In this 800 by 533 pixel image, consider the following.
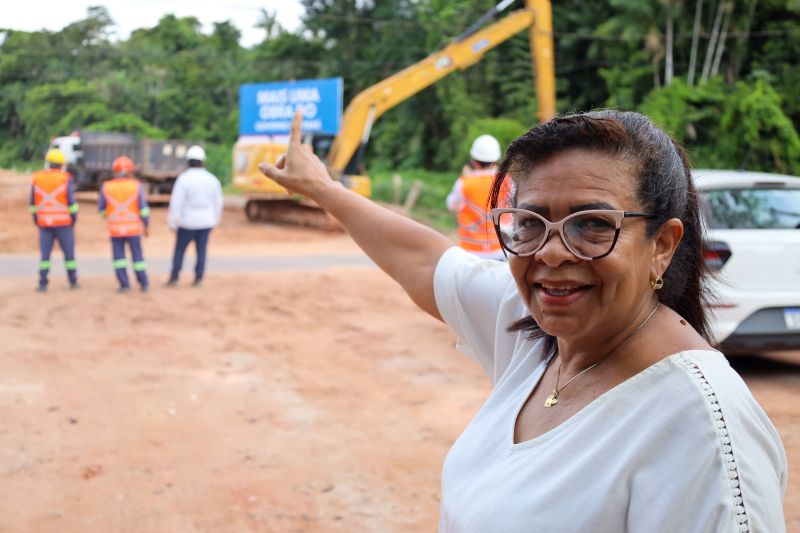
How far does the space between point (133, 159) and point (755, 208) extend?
24540 mm

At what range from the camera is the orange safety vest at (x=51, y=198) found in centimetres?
1170

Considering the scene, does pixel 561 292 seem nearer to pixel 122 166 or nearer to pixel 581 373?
pixel 581 373

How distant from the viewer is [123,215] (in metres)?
11.7

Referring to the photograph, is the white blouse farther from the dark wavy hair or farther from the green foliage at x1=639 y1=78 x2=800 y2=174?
the green foliage at x1=639 y1=78 x2=800 y2=174

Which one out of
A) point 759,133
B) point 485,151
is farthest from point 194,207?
point 759,133

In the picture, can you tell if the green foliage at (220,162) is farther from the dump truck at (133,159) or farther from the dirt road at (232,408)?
the dirt road at (232,408)

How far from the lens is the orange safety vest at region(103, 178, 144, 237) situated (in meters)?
11.6

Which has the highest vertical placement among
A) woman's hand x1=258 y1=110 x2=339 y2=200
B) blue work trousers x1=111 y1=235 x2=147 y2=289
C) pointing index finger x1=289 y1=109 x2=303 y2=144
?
pointing index finger x1=289 y1=109 x2=303 y2=144

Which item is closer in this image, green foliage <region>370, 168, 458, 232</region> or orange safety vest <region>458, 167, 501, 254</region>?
orange safety vest <region>458, 167, 501, 254</region>

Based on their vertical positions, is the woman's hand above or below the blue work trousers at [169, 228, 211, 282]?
above

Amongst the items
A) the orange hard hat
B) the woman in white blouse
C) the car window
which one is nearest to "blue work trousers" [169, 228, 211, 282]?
the orange hard hat

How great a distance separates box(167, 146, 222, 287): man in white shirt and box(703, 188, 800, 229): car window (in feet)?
23.0

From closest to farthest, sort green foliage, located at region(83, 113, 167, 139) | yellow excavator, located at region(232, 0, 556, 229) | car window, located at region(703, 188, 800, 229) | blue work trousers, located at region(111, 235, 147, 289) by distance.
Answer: car window, located at region(703, 188, 800, 229), blue work trousers, located at region(111, 235, 147, 289), yellow excavator, located at region(232, 0, 556, 229), green foliage, located at region(83, 113, 167, 139)

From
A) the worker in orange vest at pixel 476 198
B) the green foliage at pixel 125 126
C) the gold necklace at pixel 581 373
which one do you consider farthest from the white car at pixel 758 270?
the green foliage at pixel 125 126
